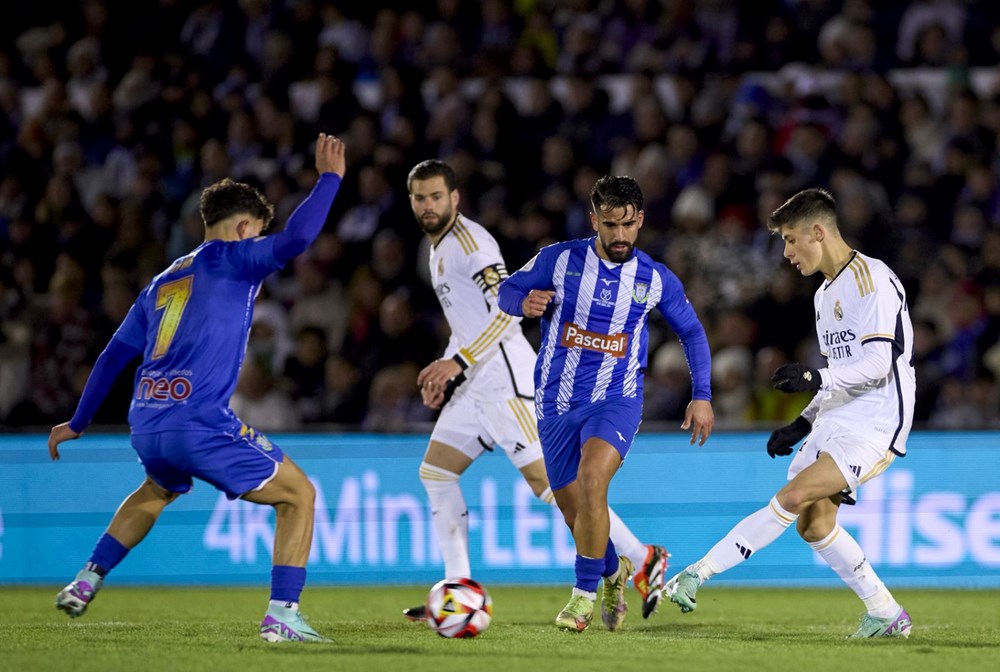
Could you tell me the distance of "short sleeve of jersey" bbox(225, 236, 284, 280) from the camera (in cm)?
690

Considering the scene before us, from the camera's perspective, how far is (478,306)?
869cm

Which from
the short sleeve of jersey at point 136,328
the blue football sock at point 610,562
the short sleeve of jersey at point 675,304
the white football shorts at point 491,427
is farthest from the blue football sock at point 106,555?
the short sleeve of jersey at point 675,304

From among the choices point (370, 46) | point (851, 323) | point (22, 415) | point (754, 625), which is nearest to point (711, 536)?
point (754, 625)

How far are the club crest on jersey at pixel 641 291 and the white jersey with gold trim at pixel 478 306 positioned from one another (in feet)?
3.01

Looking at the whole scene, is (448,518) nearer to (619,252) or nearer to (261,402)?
(619,252)

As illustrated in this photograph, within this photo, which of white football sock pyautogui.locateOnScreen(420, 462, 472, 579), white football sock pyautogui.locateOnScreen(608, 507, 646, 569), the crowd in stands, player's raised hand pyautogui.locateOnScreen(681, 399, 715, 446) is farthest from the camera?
the crowd in stands

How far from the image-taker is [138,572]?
10.9 m

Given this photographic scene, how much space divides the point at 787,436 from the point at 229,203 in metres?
3.15

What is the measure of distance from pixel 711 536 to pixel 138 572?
4294mm

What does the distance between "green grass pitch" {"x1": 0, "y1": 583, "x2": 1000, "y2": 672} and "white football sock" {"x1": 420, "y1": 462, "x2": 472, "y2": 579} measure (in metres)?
0.44

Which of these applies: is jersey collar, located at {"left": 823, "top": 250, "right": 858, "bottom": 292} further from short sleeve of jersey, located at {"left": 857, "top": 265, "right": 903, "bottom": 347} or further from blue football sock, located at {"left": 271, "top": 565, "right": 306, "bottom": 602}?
blue football sock, located at {"left": 271, "top": 565, "right": 306, "bottom": 602}

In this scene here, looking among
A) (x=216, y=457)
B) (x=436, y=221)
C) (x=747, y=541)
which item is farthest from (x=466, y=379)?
(x=216, y=457)

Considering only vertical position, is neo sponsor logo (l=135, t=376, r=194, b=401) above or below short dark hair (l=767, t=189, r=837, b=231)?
below

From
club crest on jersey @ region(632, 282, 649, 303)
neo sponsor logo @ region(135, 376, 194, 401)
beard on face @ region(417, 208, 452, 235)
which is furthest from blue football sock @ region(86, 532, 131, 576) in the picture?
club crest on jersey @ region(632, 282, 649, 303)
